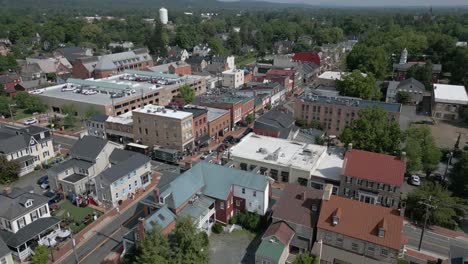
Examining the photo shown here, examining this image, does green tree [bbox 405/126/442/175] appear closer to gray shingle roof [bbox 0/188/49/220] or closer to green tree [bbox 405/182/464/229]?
green tree [bbox 405/182/464/229]

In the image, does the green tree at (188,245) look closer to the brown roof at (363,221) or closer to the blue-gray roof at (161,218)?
the blue-gray roof at (161,218)

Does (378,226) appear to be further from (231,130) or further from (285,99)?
(285,99)

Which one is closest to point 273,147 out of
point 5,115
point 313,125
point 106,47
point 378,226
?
point 313,125

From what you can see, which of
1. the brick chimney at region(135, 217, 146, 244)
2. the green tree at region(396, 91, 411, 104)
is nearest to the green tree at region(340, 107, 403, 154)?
the brick chimney at region(135, 217, 146, 244)

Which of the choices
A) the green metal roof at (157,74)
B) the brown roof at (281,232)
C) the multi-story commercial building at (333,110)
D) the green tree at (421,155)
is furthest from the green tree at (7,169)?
the green tree at (421,155)

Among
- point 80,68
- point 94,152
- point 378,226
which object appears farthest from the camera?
point 80,68

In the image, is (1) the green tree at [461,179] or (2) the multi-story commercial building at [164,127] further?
(2) the multi-story commercial building at [164,127]

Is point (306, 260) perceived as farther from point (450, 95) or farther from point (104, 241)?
point (450, 95)
